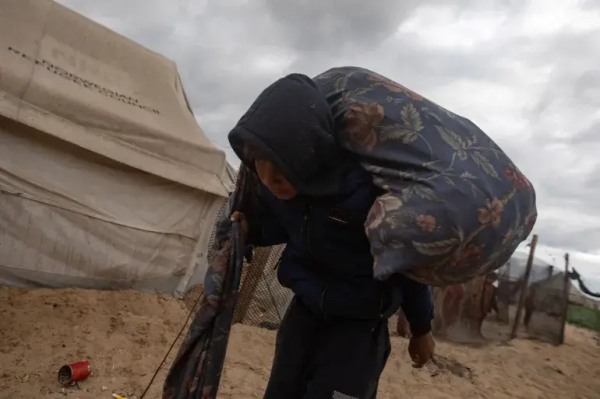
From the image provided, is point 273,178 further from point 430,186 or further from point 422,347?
point 422,347

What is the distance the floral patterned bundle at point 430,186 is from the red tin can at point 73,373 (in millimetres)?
2761

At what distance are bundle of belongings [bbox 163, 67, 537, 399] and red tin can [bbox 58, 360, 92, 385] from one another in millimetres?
2602

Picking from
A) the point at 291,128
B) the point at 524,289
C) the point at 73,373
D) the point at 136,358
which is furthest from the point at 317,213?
the point at 524,289

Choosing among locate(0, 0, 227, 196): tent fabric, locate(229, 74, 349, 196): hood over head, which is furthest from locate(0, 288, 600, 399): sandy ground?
locate(229, 74, 349, 196): hood over head

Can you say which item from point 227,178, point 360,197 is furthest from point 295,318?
point 227,178

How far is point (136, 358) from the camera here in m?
3.82

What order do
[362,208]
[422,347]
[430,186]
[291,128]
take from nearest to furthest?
[430,186] → [291,128] → [362,208] → [422,347]

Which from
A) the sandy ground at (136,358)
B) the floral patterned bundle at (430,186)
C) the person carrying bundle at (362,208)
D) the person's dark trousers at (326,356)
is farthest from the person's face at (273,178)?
the sandy ground at (136,358)

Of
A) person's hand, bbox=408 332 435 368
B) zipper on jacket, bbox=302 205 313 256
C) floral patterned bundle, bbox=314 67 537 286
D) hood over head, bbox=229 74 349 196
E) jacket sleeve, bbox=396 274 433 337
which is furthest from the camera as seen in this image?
person's hand, bbox=408 332 435 368

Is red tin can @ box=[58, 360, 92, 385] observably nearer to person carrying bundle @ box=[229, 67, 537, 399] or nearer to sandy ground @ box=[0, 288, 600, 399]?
sandy ground @ box=[0, 288, 600, 399]

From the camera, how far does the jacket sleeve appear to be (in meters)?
1.54

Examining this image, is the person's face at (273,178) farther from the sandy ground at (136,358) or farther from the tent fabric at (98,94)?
the tent fabric at (98,94)

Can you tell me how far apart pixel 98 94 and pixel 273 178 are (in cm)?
436

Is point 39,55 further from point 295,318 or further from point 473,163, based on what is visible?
point 473,163
